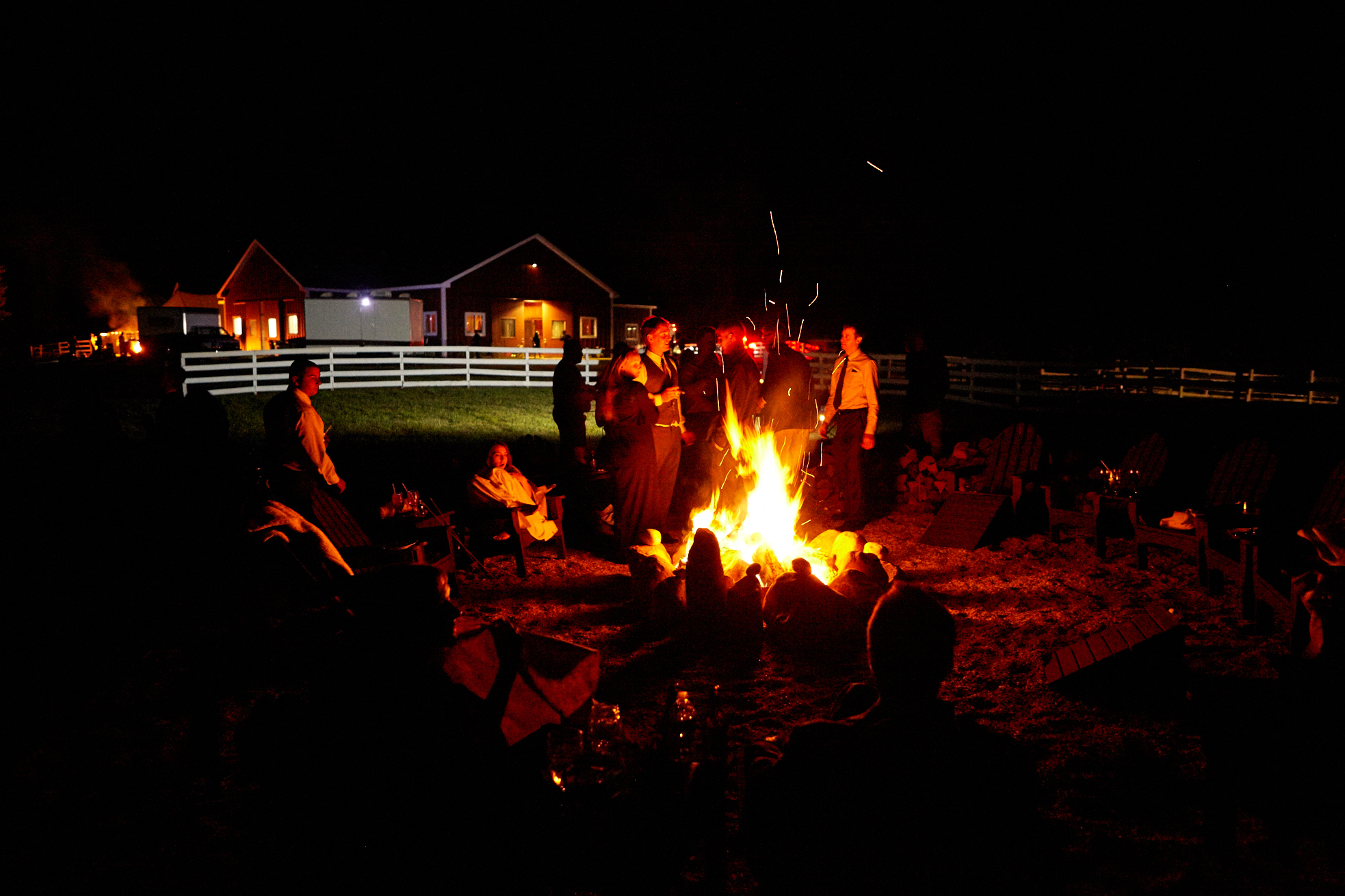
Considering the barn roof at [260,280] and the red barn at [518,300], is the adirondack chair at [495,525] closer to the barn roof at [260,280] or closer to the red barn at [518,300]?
the red barn at [518,300]

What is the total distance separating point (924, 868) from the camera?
210 cm

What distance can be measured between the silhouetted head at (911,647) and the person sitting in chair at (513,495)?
5.26 m

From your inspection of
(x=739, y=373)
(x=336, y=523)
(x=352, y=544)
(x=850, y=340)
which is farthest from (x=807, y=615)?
(x=739, y=373)

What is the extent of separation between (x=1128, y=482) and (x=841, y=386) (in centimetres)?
269

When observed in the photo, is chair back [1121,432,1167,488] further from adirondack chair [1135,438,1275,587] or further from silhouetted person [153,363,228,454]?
silhouetted person [153,363,228,454]

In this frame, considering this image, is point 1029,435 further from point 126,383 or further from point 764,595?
point 126,383

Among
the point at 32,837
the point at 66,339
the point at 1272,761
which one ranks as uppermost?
the point at 66,339

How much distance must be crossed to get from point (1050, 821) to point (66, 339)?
58.6 metres

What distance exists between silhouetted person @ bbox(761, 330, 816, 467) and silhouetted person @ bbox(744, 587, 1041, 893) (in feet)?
24.6

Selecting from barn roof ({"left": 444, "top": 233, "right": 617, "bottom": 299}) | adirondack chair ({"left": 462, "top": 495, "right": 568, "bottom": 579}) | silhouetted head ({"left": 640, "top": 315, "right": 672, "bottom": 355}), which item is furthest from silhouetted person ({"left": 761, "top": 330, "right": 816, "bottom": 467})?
barn roof ({"left": 444, "top": 233, "right": 617, "bottom": 299})

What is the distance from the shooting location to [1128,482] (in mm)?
7730

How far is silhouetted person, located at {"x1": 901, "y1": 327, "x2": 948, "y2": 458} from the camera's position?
11.3 metres

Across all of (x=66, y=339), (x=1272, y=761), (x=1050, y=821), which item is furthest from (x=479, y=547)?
(x=66, y=339)

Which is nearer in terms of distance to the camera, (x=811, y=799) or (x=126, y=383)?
(x=811, y=799)
